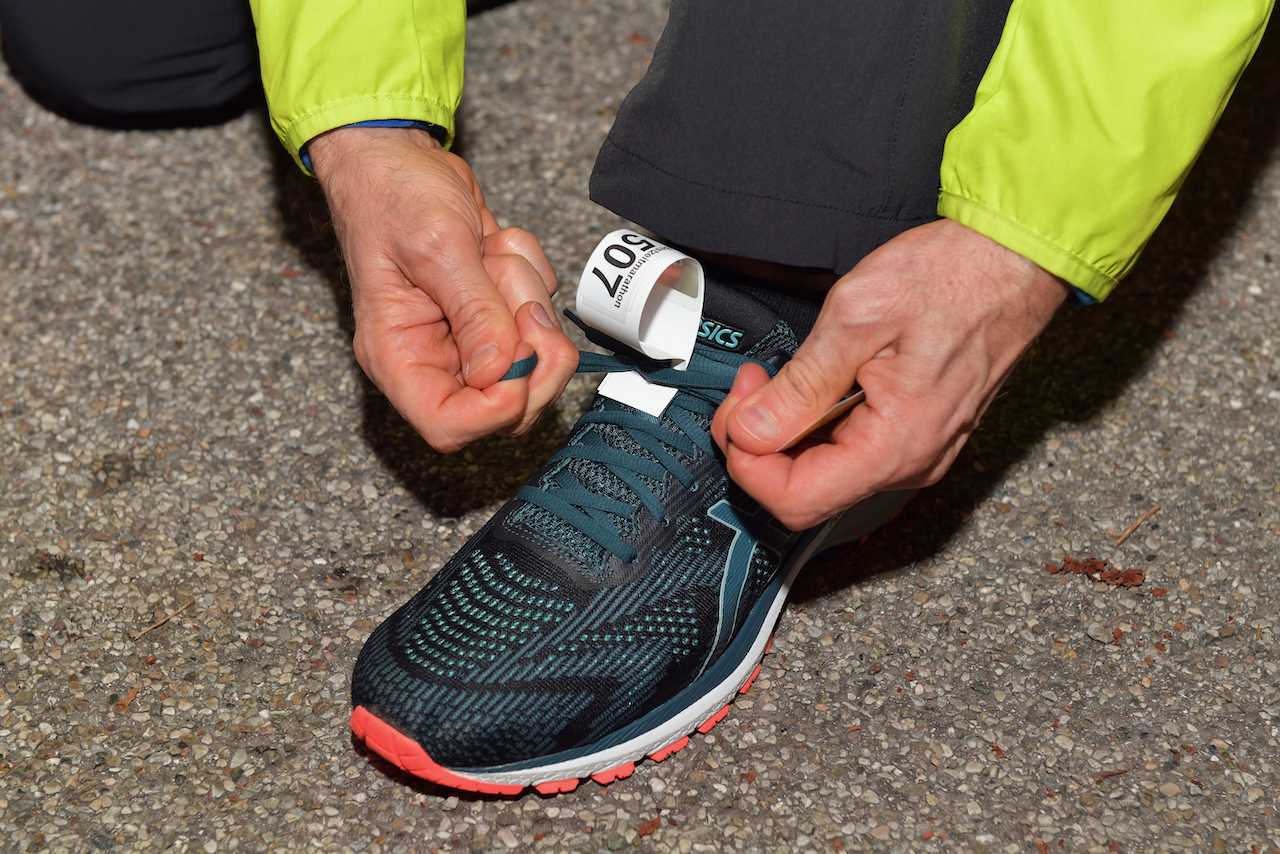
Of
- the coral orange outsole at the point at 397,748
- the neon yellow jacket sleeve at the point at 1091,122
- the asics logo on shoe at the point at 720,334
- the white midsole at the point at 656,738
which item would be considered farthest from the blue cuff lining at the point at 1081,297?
the coral orange outsole at the point at 397,748

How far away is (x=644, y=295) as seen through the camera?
1092mm

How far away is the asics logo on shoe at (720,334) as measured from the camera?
1.19 metres

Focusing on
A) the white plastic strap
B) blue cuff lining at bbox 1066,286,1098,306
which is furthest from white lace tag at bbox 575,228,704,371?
blue cuff lining at bbox 1066,286,1098,306

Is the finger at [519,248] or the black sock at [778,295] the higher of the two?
the finger at [519,248]

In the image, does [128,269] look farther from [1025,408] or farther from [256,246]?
[1025,408]

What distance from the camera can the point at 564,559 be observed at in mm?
1110

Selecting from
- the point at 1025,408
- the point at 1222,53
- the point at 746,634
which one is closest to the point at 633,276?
the point at 746,634

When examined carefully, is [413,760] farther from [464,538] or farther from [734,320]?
[734,320]

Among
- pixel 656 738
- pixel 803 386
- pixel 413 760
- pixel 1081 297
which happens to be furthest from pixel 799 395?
pixel 413 760

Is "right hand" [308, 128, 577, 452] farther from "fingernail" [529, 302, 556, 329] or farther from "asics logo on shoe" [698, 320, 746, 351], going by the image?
"asics logo on shoe" [698, 320, 746, 351]

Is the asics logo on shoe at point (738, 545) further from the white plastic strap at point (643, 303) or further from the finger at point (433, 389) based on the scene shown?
the finger at point (433, 389)

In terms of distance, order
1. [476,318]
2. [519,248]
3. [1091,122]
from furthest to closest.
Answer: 1. [519,248]
2. [476,318]
3. [1091,122]

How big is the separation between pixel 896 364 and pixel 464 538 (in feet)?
2.16

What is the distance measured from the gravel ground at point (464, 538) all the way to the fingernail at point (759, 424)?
1.22ft
